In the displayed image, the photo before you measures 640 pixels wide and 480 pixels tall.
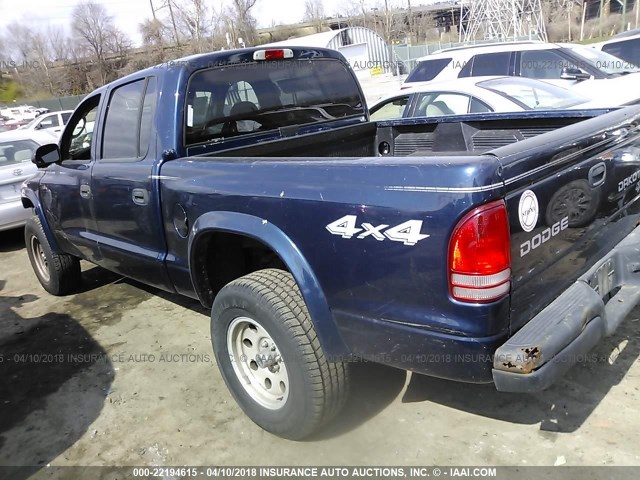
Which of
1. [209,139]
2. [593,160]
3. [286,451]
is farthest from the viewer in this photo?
[209,139]

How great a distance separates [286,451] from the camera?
283cm

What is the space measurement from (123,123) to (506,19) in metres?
37.3

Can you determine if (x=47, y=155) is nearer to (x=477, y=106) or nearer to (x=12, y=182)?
(x=12, y=182)

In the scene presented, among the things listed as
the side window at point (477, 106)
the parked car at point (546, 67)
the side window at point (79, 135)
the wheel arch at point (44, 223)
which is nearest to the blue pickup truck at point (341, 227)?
the side window at point (79, 135)

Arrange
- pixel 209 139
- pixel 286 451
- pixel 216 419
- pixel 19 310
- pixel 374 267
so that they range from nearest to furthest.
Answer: pixel 374 267 → pixel 286 451 → pixel 216 419 → pixel 209 139 → pixel 19 310

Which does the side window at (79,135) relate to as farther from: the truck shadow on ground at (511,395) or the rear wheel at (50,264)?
the truck shadow on ground at (511,395)

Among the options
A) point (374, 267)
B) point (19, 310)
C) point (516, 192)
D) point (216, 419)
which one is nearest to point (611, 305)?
point (516, 192)

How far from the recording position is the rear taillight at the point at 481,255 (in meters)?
1.95

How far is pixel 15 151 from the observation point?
8.04 metres

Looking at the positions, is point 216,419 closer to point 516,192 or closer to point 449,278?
point 449,278

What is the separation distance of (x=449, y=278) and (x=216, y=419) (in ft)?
5.96

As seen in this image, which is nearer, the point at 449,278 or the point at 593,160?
the point at 449,278

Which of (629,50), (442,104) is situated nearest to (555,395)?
(442,104)

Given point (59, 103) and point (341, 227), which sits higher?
point (341, 227)
